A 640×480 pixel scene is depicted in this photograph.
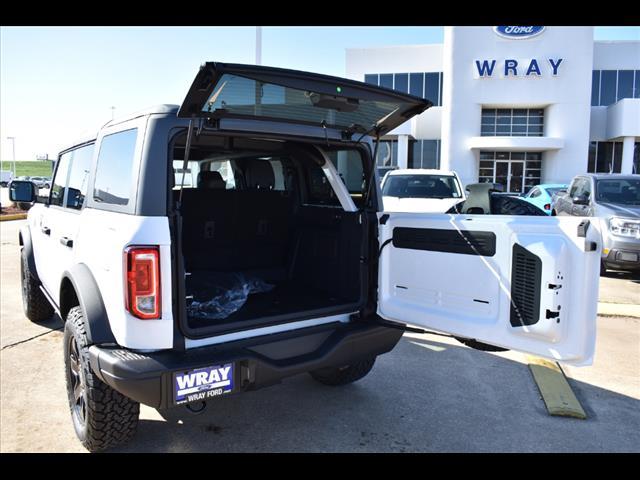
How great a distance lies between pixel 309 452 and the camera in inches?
120

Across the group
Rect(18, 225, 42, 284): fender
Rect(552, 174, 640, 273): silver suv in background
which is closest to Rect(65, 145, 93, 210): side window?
Rect(18, 225, 42, 284): fender

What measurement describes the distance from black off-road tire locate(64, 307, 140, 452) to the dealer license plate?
55 cm

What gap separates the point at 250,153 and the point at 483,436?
2.86m

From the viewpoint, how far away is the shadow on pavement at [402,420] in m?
3.14

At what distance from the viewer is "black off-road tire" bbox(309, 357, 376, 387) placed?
3.85m

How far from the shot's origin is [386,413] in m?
3.56

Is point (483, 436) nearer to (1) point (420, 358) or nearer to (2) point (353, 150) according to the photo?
(1) point (420, 358)

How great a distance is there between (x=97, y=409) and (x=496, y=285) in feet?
7.51

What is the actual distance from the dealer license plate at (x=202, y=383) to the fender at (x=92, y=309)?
460mm

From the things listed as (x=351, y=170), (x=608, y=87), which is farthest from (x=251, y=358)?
(x=608, y=87)

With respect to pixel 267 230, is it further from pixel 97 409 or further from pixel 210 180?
pixel 97 409

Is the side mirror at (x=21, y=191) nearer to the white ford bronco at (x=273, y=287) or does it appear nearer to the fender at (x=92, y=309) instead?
the white ford bronco at (x=273, y=287)

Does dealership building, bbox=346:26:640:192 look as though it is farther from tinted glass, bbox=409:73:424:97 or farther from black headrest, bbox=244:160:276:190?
black headrest, bbox=244:160:276:190
